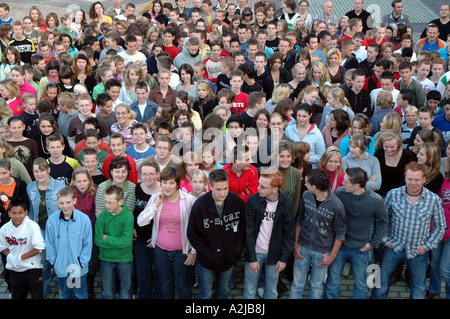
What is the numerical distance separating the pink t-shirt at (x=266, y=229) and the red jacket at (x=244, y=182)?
0.53 metres

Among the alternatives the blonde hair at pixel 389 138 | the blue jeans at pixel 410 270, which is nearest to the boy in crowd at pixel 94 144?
the blonde hair at pixel 389 138

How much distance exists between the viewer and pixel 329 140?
6.83m

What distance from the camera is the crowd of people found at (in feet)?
16.6

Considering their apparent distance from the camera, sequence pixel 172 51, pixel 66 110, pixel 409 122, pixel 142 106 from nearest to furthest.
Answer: pixel 409 122, pixel 66 110, pixel 142 106, pixel 172 51

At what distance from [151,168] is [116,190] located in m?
0.46

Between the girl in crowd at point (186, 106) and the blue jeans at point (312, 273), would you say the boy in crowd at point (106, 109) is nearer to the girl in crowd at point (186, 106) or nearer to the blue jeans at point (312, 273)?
the girl in crowd at point (186, 106)

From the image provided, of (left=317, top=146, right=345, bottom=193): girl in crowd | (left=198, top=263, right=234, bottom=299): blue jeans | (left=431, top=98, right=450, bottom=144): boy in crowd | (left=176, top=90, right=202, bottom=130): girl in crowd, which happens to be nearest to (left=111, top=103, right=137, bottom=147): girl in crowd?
(left=176, top=90, right=202, bottom=130): girl in crowd

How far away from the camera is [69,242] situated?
16.7ft

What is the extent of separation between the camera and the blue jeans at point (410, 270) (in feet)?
17.0

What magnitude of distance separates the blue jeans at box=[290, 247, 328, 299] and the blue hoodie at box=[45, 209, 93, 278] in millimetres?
2262

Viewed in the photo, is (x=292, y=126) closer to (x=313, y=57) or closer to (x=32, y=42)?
(x=313, y=57)

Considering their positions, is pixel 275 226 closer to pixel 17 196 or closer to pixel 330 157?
pixel 330 157

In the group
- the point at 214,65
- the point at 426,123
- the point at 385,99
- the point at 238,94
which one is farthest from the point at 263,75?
the point at 426,123

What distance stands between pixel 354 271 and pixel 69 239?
3092mm
